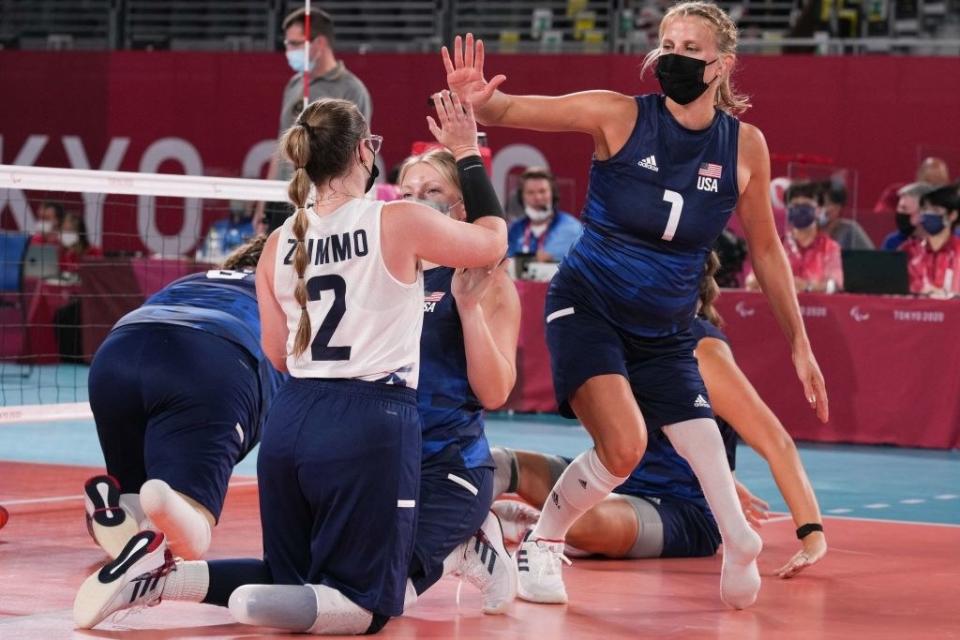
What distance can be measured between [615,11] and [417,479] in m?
13.0

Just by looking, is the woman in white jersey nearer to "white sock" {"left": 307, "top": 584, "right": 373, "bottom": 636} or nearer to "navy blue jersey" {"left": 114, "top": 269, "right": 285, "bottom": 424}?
"white sock" {"left": 307, "top": 584, "right": 373, "bottom": 636}

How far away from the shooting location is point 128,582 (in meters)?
4.56

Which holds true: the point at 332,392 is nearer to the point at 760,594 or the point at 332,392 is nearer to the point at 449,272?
the point at 449,272

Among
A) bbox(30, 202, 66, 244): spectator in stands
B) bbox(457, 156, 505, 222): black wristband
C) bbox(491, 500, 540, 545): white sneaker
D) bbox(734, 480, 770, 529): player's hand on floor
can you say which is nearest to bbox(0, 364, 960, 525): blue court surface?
bbox(734, 480, 770, 529): player's hand on floor

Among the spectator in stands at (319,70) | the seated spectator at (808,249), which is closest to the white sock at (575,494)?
the spectator in stands at (319,70)

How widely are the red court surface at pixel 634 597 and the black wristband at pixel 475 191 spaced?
131 cm

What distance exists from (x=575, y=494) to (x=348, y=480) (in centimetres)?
124

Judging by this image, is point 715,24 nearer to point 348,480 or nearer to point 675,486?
point 675,486

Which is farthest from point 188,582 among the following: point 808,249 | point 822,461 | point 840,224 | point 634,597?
point 840,224

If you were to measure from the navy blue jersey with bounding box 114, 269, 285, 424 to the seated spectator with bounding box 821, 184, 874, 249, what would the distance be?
7114 mm

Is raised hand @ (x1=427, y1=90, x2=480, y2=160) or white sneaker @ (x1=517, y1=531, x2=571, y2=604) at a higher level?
raised hand @ (x1=427, y1=90, x2=480, y2=160)

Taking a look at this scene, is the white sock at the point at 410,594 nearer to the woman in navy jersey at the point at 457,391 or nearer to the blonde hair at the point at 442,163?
the woman in navy jersey at the point at 457,391

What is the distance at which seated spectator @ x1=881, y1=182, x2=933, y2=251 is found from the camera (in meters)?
12.4

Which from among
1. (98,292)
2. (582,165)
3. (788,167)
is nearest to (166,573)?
(788,167)
